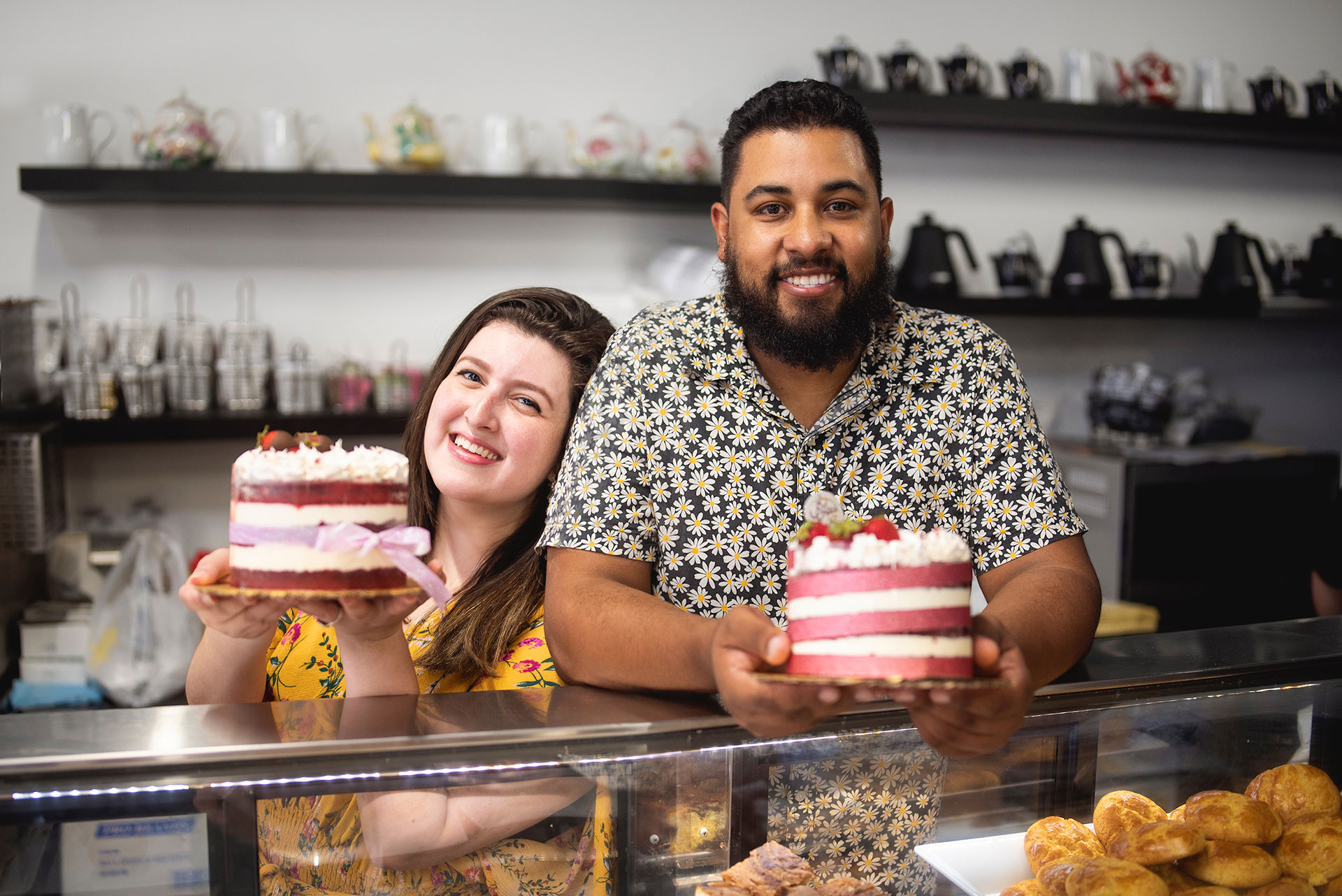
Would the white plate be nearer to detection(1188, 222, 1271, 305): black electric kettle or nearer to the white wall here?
the white wall

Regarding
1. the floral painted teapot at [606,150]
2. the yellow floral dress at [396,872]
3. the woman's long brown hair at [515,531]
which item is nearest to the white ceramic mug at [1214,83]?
the floral painted teapot at [606,150]

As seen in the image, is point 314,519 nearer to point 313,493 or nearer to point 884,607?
point 313,493

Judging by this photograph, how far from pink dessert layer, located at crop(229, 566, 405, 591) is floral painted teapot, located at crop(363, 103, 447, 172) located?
2.62m

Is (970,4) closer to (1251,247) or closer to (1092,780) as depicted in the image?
(1251,247)

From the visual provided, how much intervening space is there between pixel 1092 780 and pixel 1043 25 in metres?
3.81

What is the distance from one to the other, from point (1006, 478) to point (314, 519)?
0.98 m

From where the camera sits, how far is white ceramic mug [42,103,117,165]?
3.10 meters

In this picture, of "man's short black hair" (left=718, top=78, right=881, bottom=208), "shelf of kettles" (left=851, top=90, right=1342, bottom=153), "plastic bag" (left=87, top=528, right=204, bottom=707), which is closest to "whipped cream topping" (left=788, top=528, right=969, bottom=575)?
"man's short black hair" (left=718, top=78, right=881, bottom=208)

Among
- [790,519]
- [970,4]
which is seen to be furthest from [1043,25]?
[790,519]

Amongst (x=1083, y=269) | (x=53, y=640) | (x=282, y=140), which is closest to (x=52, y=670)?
(x=53, y=640)

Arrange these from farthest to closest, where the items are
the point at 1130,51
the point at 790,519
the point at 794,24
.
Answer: the point at 1130,51 < the point at 794,24 < the point at 790,519

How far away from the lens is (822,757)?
3.35 feet

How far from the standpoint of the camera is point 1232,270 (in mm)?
4027

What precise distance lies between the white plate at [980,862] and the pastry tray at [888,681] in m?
0.27
